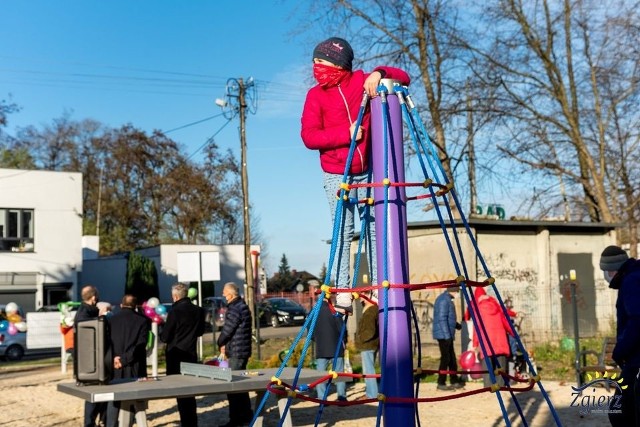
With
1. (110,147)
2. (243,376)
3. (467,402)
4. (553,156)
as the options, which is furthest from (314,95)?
(110,147)

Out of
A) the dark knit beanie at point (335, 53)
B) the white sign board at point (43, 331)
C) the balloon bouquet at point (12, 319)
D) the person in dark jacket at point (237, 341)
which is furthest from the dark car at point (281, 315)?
the dark knit beanie at point (335, 53)

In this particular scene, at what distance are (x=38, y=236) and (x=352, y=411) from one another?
2769 centimetres

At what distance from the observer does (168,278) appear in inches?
1681

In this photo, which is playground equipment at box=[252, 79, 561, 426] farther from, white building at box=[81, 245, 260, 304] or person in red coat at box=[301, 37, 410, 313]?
white building at box=[81, 245, 260, 304]

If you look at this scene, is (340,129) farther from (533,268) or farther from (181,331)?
(533,268)

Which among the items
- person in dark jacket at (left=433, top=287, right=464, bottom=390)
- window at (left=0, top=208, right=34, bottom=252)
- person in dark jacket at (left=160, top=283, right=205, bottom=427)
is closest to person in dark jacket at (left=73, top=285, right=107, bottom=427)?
person in dark jacket at (left=160, top=283, right=205, bottom=427)

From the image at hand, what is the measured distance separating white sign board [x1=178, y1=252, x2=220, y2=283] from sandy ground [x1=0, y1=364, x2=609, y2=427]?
4.92 meters

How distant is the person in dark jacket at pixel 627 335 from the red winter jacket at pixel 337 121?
6.28 feet

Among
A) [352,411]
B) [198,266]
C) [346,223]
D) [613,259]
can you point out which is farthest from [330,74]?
[198,266]

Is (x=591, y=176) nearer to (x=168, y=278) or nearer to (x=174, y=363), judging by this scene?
(x=174, y=363)

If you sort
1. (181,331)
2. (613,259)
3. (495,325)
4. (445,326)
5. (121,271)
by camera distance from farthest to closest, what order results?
(121,271)
(445,326)
(495,325)
(181,331)
(613,259)

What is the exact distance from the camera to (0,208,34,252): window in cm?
3475

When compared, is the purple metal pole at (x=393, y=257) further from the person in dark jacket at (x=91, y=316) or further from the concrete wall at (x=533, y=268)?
the concrete wall at (x=533, y=268)

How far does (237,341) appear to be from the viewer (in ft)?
32.5
